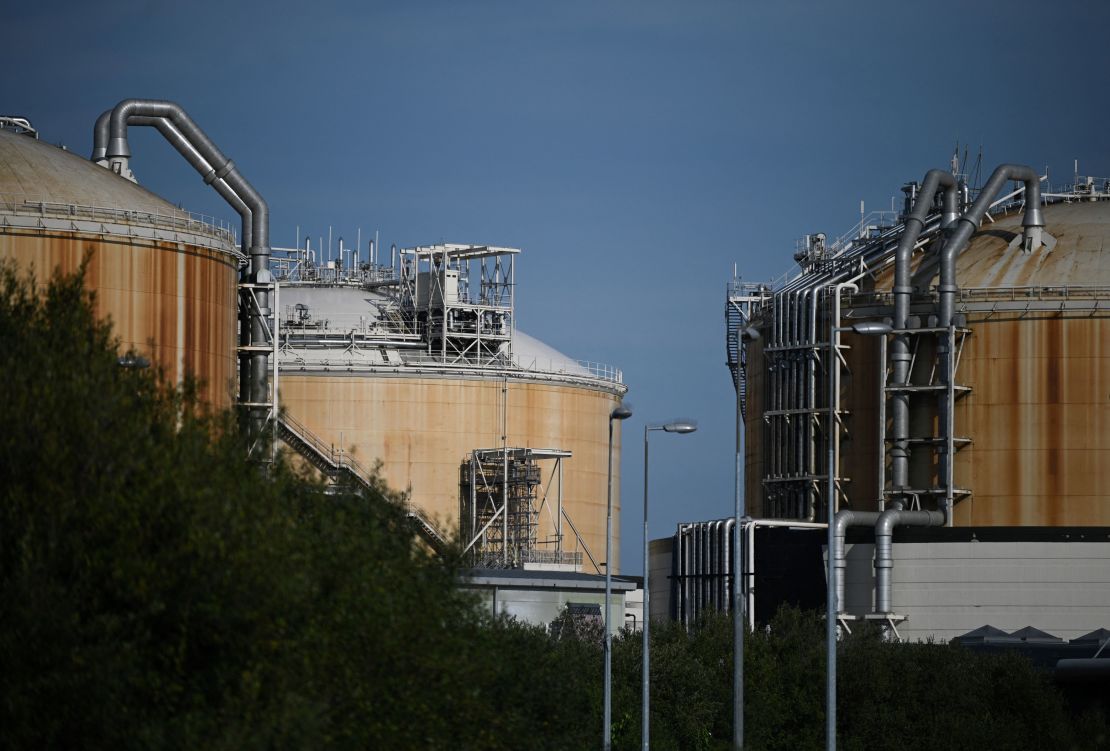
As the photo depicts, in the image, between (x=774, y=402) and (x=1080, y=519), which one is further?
(x=774, y=402)

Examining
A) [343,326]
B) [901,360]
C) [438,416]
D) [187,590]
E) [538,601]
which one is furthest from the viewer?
[343,326]

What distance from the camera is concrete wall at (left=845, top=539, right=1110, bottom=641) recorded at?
60.1 meters

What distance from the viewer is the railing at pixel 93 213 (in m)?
53.2

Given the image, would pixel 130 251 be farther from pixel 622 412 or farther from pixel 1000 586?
pixel 1000 586

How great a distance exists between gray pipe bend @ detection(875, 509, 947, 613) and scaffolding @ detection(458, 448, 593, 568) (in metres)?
14.9

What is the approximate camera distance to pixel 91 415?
82.8 ft

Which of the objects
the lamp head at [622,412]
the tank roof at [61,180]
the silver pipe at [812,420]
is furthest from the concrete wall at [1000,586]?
the tank roof at [61,180]

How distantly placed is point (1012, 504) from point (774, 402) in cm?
914

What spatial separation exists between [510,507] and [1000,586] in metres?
19.8

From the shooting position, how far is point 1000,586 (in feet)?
199

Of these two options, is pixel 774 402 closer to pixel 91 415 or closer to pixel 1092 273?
pixel 1092 273

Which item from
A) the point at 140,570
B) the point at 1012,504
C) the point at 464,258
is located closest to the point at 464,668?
the point at 140,570

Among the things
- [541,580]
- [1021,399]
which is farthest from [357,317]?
[1021,399]

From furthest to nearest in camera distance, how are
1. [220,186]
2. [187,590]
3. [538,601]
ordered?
[220,186] < [538,601] < [187,590]
